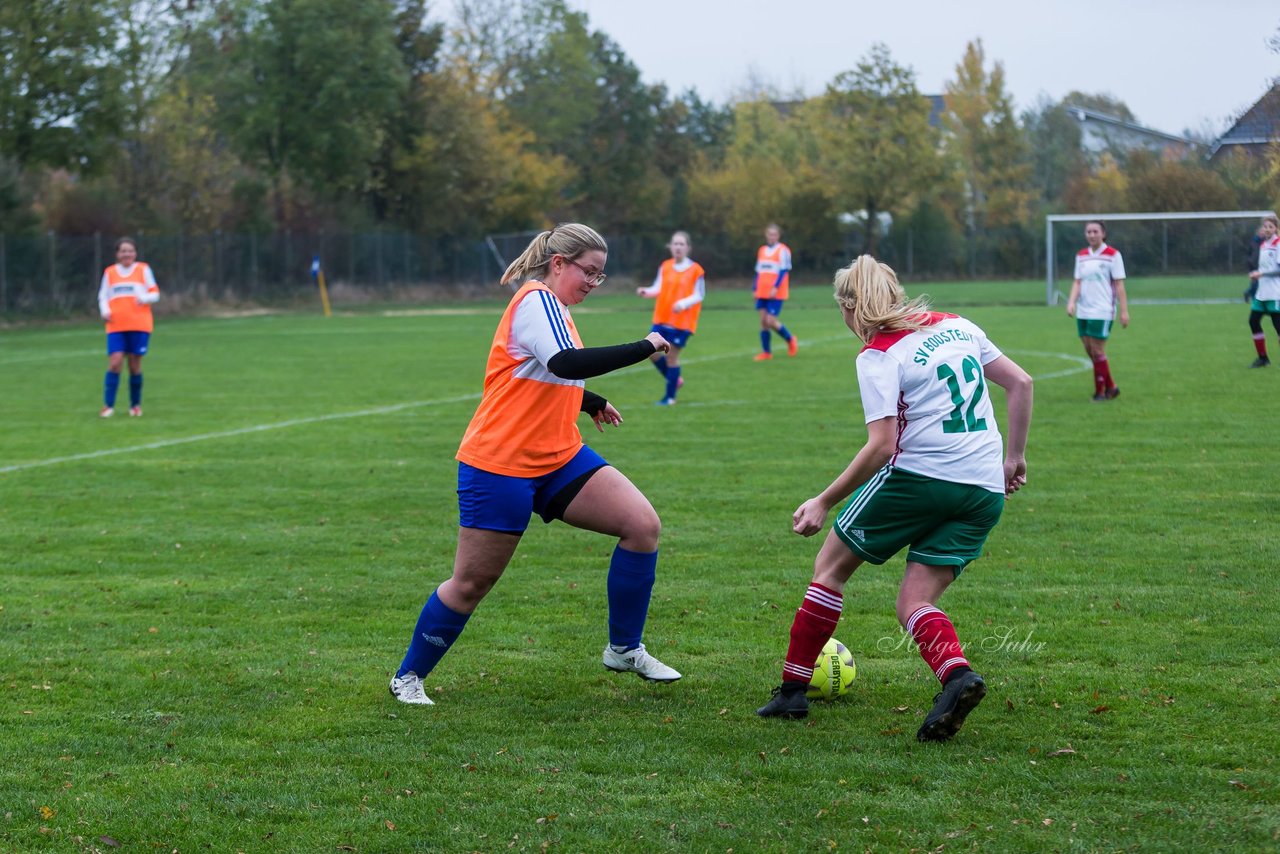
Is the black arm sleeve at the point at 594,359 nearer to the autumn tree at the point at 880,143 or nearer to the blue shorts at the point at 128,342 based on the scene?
the blue shorts at the point at 128,342

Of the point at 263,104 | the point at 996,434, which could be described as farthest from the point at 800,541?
the point at 263,104

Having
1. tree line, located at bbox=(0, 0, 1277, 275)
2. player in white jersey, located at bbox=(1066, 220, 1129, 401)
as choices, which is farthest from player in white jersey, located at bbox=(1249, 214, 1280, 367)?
tree line, located at bbox=(0, 0, 1277, 275)

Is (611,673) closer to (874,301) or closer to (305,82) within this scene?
(874,301)

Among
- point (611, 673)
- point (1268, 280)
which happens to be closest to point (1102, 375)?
point (1268, 280)

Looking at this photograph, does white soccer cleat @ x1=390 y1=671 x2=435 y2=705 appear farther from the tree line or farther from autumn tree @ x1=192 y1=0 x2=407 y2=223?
autumn tree @ x1=192 y1=0 x2=407 y2=223

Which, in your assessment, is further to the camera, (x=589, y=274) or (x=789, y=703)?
(x=589, y=274)

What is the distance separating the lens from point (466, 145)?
2106 inches

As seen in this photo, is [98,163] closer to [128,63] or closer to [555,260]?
[128,63]

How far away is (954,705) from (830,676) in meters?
0.79

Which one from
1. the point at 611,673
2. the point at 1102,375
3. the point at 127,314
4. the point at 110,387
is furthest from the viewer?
the point at 110,387

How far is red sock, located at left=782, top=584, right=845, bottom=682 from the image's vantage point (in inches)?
206

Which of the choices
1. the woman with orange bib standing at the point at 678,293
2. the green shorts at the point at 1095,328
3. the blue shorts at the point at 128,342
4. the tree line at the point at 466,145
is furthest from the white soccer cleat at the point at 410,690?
the tree line at the point at 466,145

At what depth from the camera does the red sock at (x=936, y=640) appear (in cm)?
485

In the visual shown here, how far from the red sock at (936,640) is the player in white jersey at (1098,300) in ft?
36.4
